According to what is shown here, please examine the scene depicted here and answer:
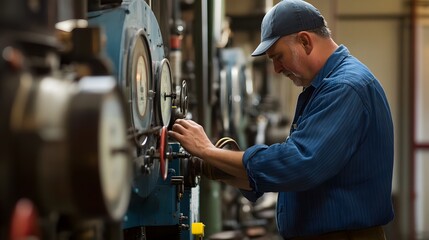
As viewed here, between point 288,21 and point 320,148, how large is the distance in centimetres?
43

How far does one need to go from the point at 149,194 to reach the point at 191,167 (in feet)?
0.81

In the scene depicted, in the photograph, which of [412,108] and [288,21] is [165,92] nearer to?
[288,21]

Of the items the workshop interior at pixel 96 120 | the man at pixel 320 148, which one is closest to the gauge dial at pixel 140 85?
the workshop interior at pixel 96 120

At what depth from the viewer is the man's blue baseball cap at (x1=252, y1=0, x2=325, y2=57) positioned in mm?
2379

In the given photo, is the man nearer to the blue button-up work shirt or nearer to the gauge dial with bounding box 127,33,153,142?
the blue button-up work shirt

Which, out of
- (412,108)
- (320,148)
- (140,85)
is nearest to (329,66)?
(320,148)

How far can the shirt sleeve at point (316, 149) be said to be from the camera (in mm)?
2195

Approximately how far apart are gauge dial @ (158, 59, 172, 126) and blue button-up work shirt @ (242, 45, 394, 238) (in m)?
0.27

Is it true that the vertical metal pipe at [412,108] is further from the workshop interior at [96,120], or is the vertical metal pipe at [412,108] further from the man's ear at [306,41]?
the man's ear at [306,41]

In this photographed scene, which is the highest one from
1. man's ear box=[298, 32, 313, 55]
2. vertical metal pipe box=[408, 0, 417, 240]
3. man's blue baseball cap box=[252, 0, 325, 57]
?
man's blue baseball cap box=[252, 0, 325, 57]

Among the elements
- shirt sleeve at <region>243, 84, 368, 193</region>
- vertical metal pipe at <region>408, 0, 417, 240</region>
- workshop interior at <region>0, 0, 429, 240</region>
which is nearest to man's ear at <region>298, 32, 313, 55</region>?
shirt sleeve at <region>243, 84, 368, 193</region>

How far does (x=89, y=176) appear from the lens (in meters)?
1.26

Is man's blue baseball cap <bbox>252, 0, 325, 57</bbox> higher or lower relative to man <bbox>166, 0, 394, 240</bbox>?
higher

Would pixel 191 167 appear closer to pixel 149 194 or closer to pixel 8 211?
pixel 149 194
